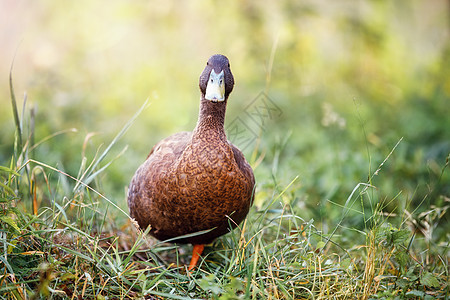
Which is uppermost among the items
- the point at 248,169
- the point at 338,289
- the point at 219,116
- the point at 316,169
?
the point at 219,116

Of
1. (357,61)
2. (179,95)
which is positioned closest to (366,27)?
(357,61)

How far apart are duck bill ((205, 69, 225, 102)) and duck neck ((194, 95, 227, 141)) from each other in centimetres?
19

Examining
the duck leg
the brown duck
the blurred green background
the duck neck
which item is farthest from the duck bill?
the blurred green background

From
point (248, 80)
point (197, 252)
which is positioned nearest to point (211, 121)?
point (197, 252)

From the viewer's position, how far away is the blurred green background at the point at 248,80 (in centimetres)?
453

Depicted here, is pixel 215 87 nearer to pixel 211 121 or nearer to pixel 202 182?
pixel 211 121

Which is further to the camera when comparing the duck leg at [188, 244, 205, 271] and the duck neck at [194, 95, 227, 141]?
the duck leg at [188, 244, 205, 271]

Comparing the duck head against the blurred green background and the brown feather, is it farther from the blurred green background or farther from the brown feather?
the blurred green background

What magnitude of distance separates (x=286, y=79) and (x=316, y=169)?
2.21 metres

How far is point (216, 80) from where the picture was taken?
247 centimetres

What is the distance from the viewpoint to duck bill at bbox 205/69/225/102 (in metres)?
2.41

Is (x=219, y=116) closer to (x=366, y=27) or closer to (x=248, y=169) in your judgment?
(x=248, y=169)

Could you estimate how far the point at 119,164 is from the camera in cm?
454

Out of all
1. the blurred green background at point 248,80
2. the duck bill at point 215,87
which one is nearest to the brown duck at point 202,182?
the duck bill at point 215,87
